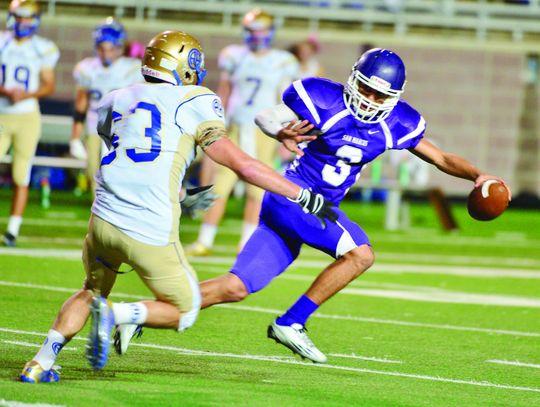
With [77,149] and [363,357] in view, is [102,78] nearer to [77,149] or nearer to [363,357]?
[77,149]

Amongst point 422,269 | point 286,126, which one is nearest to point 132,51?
point 422,269

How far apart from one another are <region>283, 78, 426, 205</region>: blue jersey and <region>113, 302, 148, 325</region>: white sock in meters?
1.58

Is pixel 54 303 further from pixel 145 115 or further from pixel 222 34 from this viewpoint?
pixel 222 34

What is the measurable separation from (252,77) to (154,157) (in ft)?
22.6

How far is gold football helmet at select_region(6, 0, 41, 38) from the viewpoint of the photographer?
11109 mm

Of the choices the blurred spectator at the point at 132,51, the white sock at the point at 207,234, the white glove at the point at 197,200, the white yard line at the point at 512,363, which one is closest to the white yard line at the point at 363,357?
the white yard line at the point at 512,363

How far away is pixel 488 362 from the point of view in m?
6.51

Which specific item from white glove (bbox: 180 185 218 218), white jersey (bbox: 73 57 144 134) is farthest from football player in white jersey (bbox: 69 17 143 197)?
white glove (bbox: 180 185 218 218)

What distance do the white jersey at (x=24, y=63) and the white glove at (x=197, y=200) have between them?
Answer: 6039mm

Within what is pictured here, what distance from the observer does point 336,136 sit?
637 cm

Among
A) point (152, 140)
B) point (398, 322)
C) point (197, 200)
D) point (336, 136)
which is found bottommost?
point (398, 322)

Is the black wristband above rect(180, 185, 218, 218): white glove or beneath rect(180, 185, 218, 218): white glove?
beneath

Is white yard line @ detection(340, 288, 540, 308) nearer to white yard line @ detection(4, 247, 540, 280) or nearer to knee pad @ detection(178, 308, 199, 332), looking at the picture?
white yard line @ detection(4, 247, 540, 280)

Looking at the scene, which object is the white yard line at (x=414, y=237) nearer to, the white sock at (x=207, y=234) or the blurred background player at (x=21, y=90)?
the white sock at (x=207, y=234)
